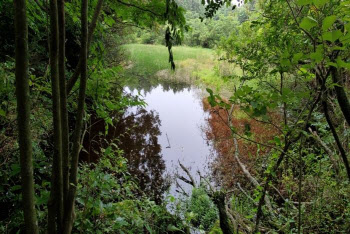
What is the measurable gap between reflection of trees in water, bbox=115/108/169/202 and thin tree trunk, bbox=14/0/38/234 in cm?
314

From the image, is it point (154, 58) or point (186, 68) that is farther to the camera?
point (154, 58)

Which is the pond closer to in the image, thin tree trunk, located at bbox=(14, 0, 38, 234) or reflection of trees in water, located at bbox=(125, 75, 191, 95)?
reflection of trees in water, located at bbox=(125, 75, 191, 95)

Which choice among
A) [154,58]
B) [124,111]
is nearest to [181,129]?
[124,111]

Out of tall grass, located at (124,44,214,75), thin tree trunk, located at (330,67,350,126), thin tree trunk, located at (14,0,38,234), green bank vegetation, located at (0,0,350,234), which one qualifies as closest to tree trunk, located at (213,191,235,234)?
green bank vegetation, located at (0,0,350,234)

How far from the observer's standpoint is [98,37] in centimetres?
198

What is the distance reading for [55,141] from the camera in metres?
0.91

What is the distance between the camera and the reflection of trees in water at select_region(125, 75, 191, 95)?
13508 millimetres

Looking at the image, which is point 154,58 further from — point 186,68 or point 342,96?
point 342,96

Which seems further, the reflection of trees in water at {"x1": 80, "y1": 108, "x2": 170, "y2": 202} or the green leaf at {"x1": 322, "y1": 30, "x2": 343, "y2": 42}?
the reflection of trees in water at {"x1": 80, "y1": 108, "x2": 170, "y2": 202}

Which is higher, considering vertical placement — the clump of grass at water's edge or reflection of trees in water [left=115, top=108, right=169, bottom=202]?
the clump of grass at water's edge

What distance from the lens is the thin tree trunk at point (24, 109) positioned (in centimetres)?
72

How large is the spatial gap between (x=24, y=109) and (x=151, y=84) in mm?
13983

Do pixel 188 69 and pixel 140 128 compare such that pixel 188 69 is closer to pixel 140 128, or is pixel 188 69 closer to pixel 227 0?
pixel 140 128

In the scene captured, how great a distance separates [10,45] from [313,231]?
16.3 ft
